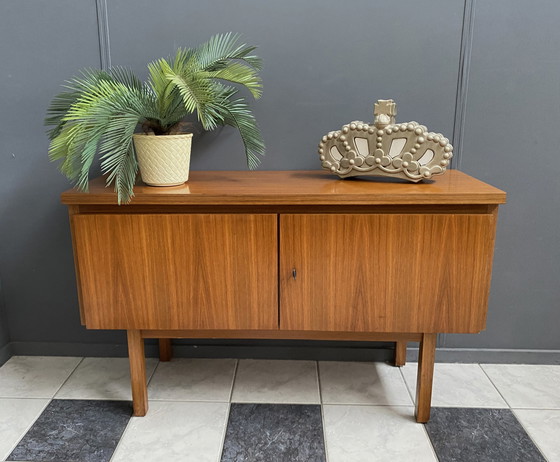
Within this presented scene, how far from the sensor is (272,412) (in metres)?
1.79

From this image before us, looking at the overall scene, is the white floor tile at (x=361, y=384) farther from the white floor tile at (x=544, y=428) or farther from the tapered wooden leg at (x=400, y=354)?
the white floor tile at (x=544, y=428)

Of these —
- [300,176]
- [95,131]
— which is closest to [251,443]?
[300,176]

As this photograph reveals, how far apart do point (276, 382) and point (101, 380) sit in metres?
0.74

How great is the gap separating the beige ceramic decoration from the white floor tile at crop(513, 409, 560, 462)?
98 centimetres

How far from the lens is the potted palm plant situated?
4.67 feet

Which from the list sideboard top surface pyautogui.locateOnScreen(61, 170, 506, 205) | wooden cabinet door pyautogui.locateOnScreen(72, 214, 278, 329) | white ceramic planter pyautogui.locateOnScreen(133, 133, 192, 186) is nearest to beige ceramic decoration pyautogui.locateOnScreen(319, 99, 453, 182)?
sideboard top surface pyautogui.locateOnScreen(61, 170, 506, 205)

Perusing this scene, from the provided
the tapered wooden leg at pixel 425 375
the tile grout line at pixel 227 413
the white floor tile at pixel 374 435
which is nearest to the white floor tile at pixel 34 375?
the tile grout line at pixel 227 413

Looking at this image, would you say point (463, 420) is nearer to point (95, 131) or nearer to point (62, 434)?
point (62, 434)

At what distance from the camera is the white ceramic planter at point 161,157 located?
1572 mm

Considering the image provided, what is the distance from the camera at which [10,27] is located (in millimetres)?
1889

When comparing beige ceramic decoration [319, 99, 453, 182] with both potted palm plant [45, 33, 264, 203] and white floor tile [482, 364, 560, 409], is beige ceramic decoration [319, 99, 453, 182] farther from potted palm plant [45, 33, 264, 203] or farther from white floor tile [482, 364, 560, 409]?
white floor tile [482, 364, 560, 409]

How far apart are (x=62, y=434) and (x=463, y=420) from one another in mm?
1435

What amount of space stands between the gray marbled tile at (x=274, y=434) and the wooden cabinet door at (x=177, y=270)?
0.39 meters

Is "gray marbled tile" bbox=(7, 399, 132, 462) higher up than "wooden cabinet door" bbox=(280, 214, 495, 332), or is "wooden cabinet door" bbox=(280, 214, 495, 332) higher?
"wooden cabinet door" bbox=(280, 214, 495, 332)
